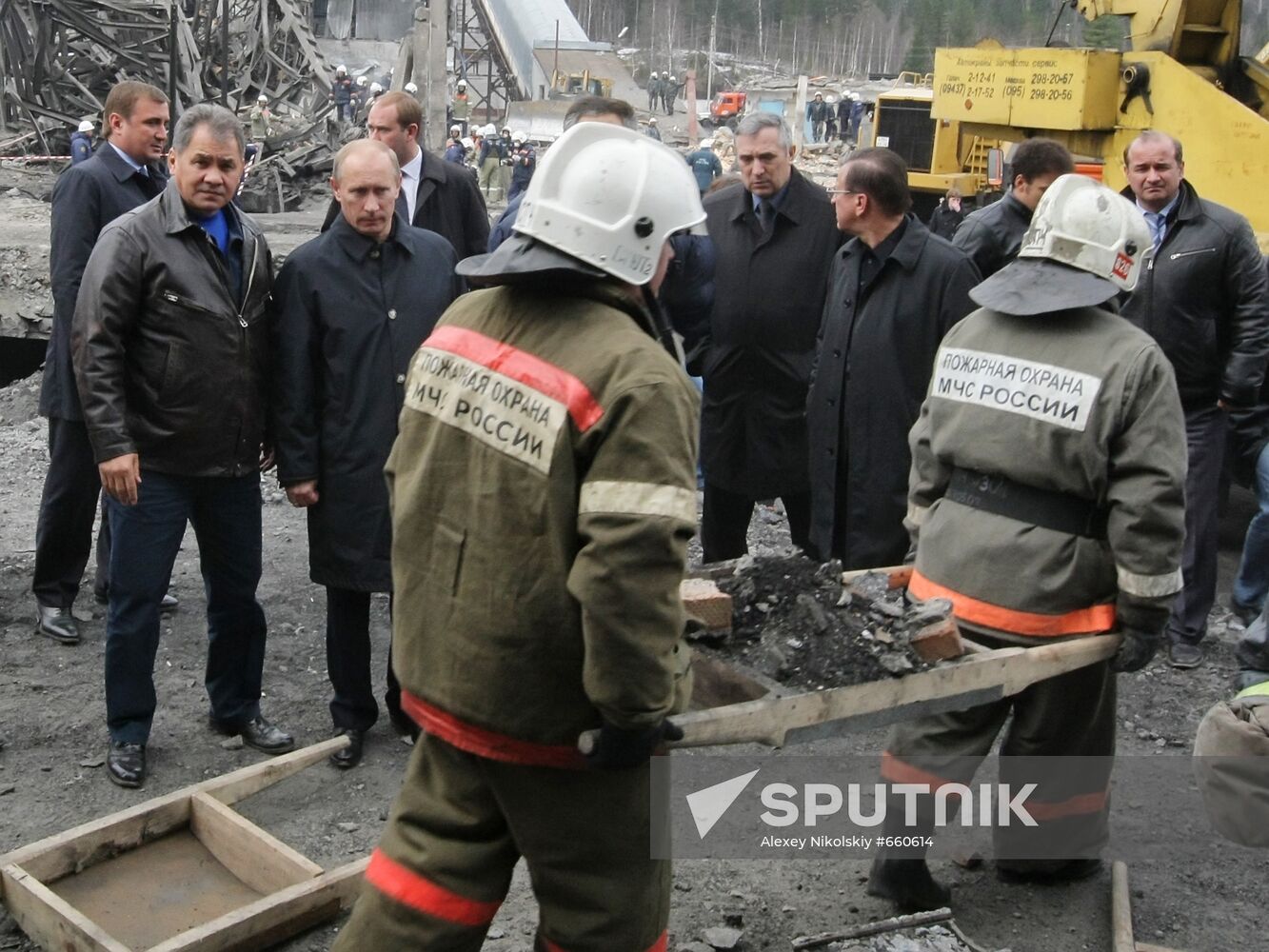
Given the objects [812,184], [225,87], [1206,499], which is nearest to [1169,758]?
[1206,499]

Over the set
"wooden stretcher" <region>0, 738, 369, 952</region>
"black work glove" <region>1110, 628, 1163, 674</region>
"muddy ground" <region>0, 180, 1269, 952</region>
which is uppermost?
"black work glove" <region>1110, 628, 1163, 674</region>

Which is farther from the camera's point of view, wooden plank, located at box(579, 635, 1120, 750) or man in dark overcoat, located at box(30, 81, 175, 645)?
man in dark overcoat, located at box(30, 81, 175, 645)

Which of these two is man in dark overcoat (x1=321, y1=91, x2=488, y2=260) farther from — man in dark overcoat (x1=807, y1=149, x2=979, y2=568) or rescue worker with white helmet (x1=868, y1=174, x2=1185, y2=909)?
rescue worker with white helmet (x1=868, y1=174, x2=1185, y2=909)

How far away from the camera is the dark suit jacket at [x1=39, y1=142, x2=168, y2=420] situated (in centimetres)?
520

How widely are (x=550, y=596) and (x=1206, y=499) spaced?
13.8 ft

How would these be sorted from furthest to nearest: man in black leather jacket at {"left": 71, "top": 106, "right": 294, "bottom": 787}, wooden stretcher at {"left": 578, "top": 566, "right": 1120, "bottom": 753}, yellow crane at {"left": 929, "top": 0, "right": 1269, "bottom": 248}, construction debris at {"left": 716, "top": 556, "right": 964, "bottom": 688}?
yellow crane at {"left": 929, "top": 0, "right": 1269, "bottom": 248}, man in black leather jacket at {"left": 71, "top": 106, "right": 294, "bottom": 787}, construction debris at {"left": 716, "top": 556, "right": 964, "bottom": 688}, wooden stretcher at {"left": 578, "top": 566, "right": 1120, "bottom": 753}

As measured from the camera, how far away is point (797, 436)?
17.8 ft

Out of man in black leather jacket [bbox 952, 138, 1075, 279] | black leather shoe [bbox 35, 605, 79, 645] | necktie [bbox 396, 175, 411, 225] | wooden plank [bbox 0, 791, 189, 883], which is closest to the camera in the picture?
wooden plank [bbox 0, 791, 189, 883]

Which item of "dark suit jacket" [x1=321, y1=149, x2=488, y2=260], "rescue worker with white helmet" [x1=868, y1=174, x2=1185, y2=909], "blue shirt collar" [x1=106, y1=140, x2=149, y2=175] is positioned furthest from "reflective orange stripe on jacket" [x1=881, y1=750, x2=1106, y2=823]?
"blue shirt collar" [x1=106, y1=140, x2=149, y2=175]

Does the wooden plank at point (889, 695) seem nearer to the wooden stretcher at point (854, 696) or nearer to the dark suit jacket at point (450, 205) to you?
the wooden stretcher at point (854, 696)

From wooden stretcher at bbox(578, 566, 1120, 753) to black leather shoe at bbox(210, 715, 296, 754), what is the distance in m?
2.13

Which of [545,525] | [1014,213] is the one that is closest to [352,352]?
[545,525]

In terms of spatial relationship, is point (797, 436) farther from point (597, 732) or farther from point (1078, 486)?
point (597, 732)

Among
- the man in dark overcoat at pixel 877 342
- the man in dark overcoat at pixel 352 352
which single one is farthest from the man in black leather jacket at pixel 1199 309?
the man in dark overcoat at pixel 352 352
